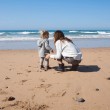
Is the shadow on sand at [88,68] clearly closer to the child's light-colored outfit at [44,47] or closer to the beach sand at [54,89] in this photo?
the beach sand at [54,89]

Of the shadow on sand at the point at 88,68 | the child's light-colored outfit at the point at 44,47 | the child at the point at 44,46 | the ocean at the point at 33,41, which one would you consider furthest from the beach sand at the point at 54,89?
the ocean at the point at 33,41

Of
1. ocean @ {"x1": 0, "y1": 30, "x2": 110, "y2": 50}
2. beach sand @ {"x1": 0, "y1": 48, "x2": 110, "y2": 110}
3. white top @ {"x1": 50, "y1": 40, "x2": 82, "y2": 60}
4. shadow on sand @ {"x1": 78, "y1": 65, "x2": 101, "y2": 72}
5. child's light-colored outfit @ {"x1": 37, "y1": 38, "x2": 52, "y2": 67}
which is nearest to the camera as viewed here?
beach sand @ {"x1": 0, "y1": 48, "x2": 110, "y2": 110}

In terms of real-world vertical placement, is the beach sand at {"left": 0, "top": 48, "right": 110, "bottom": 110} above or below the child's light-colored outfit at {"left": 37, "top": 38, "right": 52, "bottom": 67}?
below

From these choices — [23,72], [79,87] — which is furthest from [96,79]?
[23,72]

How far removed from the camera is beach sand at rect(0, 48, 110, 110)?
4.42 m

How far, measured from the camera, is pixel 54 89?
17.6 ft

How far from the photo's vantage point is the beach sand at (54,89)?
4423 millimetres

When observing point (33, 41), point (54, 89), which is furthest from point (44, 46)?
point (33, 41)

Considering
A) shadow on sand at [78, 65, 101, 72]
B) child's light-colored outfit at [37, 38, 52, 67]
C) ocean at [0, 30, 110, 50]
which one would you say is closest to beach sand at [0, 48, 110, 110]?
shadow on sand at [78, 65, 101, 72]

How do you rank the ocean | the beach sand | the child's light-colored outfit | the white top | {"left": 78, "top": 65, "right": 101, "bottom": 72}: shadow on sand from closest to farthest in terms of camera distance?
the beach sand, the white top, {"left": 78, "top": 65, "right": 101, "bottom": 72}: shadow on sand, the child's light-colored outfit, the ocean

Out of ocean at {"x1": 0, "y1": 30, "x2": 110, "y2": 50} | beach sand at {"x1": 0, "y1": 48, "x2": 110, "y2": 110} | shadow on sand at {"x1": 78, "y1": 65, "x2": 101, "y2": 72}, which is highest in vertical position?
beach sand at {"x1": 0, "y1": 48, "x2": 110, "y2": 110}

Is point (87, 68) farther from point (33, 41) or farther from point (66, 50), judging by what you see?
point (33, 41)

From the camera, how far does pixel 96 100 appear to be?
4.66m

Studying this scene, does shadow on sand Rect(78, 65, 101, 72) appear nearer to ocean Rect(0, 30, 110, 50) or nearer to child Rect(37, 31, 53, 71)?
child Rect(37, 31, 53, 71)
